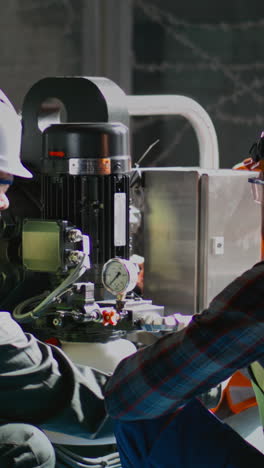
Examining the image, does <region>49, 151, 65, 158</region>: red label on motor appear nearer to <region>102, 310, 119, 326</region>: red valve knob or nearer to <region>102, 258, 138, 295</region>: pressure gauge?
<region>102, 258, 138, 295</region>: pressure gauge

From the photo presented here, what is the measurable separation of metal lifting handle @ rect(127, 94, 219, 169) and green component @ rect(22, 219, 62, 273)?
2.51ft

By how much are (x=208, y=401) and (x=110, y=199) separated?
630 mm

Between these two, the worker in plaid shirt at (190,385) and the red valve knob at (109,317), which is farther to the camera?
the red valve knob at (109,317)

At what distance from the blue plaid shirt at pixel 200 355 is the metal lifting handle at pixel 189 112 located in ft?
5.50

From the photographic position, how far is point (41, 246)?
2.61 meters

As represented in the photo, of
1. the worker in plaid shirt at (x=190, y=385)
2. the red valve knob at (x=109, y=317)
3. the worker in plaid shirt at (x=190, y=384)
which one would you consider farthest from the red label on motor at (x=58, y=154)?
the worker in plaid shirt at (x=190, y=384)

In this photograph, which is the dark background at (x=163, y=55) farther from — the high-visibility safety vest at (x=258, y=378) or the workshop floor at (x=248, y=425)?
the high-visibility safety vest at (x=258, y=378)

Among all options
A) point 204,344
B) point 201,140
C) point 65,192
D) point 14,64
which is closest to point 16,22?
point 14,64

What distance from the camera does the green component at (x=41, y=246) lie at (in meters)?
2.58

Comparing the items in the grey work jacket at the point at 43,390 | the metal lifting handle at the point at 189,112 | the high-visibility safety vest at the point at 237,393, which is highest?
the metal lifting handle at the point at 189,112

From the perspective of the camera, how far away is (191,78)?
18.4ft

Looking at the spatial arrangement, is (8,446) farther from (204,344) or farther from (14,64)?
(14,64)

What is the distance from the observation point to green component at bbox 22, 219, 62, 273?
2578 mm

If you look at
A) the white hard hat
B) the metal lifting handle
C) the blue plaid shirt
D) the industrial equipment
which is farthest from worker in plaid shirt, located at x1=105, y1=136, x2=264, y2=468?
the metal lifting handle
